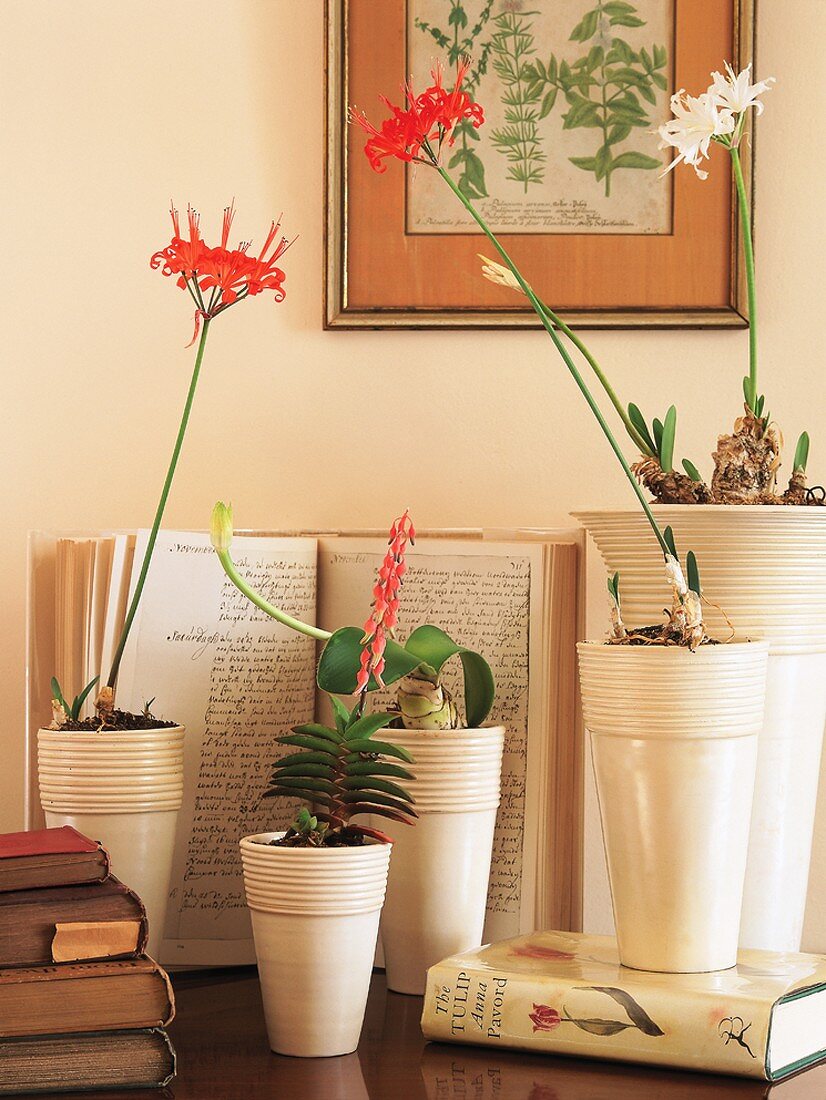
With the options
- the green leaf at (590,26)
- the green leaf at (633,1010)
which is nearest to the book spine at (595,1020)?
the green leaf at (633,1010)

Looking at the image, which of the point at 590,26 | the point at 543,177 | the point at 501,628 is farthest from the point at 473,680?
the point at 590,26

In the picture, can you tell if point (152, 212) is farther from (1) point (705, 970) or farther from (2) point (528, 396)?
(1) point (705, 970)

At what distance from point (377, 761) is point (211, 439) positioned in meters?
0.40

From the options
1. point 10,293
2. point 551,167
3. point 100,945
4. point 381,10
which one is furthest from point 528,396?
point 100,945

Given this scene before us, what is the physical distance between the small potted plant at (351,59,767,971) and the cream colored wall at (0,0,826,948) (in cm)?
30

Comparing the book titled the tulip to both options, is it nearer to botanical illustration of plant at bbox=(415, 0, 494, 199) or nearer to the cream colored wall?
the cream colored wall

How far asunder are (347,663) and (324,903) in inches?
6.4

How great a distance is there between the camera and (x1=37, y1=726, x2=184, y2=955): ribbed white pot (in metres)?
0.83

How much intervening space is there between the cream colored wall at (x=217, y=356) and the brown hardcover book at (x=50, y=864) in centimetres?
39

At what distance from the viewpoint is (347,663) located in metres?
0.81

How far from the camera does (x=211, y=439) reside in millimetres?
1074

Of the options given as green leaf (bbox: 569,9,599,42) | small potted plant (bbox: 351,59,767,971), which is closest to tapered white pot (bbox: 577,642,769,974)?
small potted plant (bbox: 351,59,767,971)

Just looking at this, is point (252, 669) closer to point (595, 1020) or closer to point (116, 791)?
point (116, 791)

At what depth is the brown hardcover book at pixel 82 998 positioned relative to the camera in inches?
25.9
